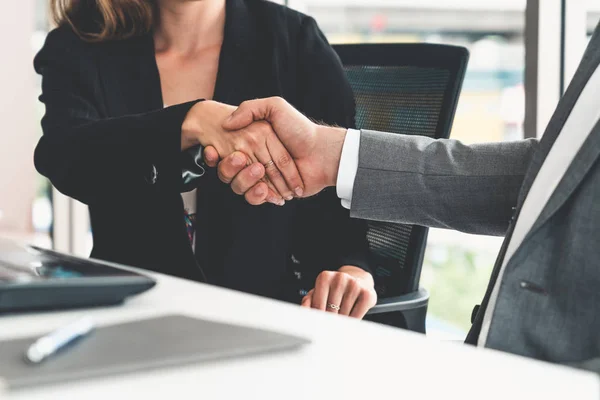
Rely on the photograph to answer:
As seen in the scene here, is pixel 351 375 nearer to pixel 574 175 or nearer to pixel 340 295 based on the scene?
pixel 574 175

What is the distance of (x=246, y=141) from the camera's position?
4.58 feet

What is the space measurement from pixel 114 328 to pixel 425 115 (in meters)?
0.93

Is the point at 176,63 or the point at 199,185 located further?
the point at 176,63

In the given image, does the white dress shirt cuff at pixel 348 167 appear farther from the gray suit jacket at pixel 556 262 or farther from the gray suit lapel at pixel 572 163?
the gray suit lapel at pixel 572 163

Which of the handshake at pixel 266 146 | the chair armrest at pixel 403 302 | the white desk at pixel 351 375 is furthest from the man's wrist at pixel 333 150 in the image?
the white desk at pixel 351 375

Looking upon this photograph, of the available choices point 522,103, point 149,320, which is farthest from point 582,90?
point 522,103

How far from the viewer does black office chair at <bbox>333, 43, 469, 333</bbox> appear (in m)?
1.36

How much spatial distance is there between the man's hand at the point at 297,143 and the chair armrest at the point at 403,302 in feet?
0.76

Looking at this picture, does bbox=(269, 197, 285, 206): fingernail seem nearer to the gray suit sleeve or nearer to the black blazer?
the black blazer

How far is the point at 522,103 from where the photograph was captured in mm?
1832

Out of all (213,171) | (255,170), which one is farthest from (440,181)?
(213,171)

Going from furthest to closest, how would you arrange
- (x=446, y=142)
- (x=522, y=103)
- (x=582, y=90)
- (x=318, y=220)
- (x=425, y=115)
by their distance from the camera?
(x=522, y=103), (x=318, y=220), (x=425, y=115), (x=446, y=142), (x=582, y=90)

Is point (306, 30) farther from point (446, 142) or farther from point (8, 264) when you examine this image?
point (8, 264)

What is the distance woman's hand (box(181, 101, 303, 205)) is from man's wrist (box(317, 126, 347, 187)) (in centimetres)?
8
